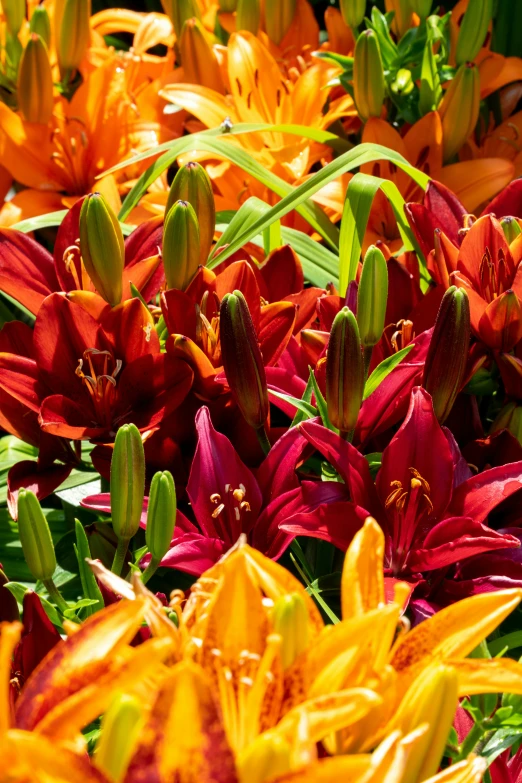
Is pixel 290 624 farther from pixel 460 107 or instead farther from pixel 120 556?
pixel 460 107

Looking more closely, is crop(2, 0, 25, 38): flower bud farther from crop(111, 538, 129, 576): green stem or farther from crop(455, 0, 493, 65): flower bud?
crop(111, 538, 129, 576): green stem

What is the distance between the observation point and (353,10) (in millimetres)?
895

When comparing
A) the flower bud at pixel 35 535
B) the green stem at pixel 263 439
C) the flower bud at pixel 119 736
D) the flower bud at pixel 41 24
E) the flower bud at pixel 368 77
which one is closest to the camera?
the flower bud at pixel 119 736

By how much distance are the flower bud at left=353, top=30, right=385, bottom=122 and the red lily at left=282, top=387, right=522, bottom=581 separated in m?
0.41

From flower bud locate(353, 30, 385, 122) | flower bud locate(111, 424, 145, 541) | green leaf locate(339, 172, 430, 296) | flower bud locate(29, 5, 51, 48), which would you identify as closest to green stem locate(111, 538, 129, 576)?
flower bud locate(111, 424, 145, 541)

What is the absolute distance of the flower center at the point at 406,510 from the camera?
49 centimetres

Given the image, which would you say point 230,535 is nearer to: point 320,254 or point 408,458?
point 408,458

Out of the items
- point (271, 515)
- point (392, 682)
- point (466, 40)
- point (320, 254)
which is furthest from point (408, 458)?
point (466, 40)

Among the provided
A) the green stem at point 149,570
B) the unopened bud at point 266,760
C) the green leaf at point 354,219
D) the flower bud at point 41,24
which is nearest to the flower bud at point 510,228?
the green leaf at point 354,219

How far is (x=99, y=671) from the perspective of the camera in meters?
0.29

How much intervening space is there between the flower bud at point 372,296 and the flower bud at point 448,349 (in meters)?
0.04

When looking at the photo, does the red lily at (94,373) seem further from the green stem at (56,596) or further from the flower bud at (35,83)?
the flower bud at (35,83)

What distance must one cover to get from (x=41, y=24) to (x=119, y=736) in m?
0.80

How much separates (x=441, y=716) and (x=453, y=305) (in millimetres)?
240
